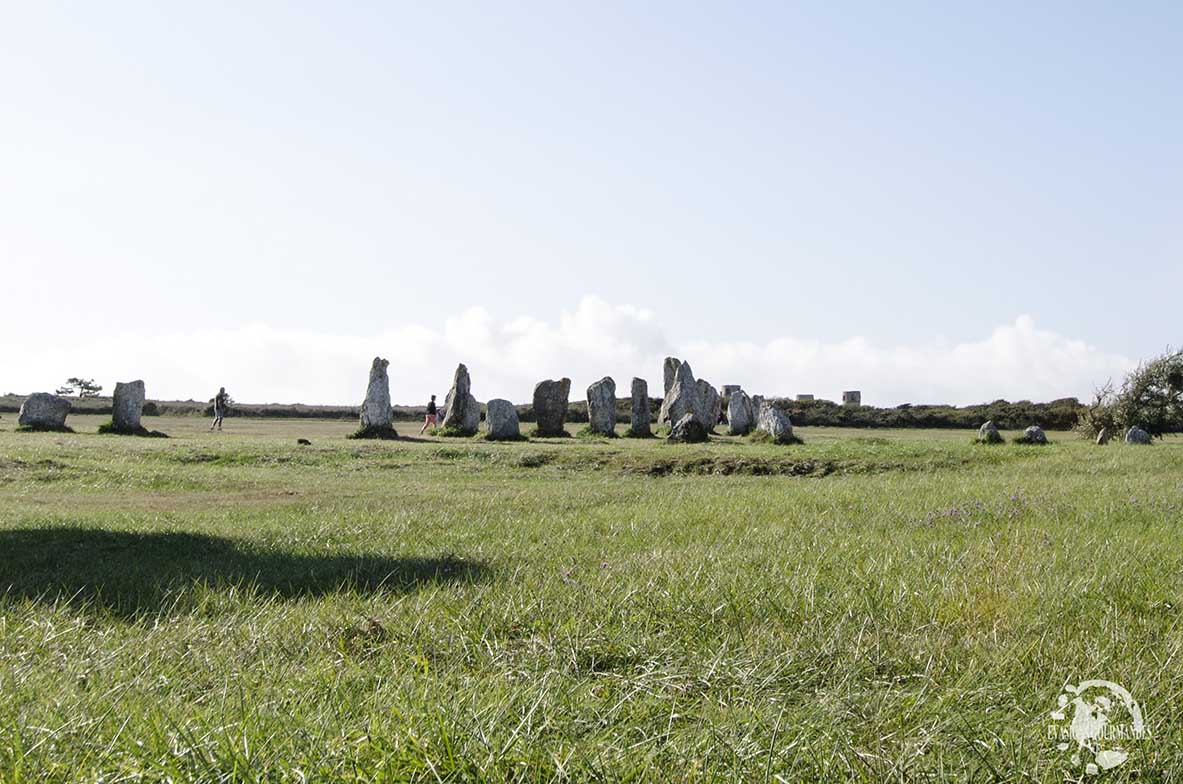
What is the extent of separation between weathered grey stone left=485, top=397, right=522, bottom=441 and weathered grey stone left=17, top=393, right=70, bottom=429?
1662cm

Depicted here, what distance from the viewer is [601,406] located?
36281 mm

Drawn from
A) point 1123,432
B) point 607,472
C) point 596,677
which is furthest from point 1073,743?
point 1123,432

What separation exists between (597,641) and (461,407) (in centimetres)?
3283

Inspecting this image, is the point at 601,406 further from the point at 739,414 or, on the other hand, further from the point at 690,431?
the point at 690,431

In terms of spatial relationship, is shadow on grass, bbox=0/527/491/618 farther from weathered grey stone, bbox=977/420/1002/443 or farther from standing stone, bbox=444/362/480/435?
standing stone, bbox=444/362/480/435

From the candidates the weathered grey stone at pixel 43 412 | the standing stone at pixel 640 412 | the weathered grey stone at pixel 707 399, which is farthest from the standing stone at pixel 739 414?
the weathered grey stone at pixel 43 412

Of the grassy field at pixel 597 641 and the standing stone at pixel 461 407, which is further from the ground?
the standing stone at pixel 461 407

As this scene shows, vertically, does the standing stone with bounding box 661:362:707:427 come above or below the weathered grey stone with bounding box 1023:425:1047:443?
above

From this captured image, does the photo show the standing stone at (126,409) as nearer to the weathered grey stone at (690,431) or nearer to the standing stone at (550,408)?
the standing stone at (550,408)

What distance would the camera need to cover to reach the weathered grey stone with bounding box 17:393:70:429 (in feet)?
113

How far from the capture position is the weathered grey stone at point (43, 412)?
1356 inches

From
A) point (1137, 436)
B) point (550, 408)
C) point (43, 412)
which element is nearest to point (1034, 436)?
point (1137, 436)

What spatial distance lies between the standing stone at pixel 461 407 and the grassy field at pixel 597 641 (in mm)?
25426

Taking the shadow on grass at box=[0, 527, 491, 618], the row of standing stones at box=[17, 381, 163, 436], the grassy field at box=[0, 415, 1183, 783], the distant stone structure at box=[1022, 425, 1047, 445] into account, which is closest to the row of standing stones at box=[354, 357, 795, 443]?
the distant stone structure at box=[1022, 425, 1047, 445]
